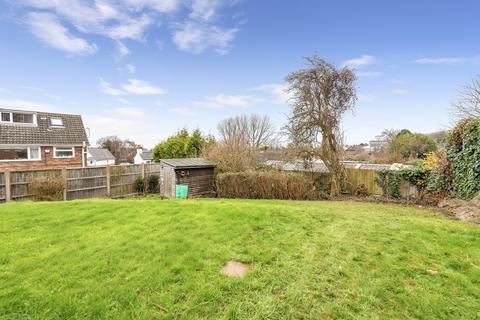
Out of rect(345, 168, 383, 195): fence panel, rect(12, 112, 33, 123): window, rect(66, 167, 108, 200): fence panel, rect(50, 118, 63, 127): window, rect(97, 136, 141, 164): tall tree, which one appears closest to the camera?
rect(66, 167, 108, 200): fence panel

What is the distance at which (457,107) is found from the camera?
10758mm

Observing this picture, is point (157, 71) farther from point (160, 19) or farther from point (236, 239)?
point (236, 239)

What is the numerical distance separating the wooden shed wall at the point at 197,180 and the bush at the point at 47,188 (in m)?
5.35

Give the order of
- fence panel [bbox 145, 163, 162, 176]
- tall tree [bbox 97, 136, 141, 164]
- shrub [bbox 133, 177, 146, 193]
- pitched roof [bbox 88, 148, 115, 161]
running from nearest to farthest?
shrub [bbox 133, 177, 146, 193], fence panel [bbox 145, 163, 162, 176], pitched roof [bbox 88, 148, 115, 161], tall tree [bbox 97, 136, 141, 164]

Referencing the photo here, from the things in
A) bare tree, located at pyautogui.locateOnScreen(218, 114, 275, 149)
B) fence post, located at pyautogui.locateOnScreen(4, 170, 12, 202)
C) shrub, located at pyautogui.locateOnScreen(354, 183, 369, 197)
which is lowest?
shrub, located at pyautogui.locateOnScreen(354, 183, 369, 197)

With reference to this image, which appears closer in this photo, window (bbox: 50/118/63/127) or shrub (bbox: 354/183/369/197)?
shrub (bbox: 354/183/369/197)

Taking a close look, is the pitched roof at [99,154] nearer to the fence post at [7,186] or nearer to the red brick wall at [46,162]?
the red brick wall at [46,162]

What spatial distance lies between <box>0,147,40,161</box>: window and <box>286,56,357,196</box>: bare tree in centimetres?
1913

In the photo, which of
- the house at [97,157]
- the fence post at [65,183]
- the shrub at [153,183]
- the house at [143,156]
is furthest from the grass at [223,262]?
the house at [143,156]

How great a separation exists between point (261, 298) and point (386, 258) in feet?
7.10

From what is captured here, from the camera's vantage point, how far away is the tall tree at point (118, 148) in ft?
170

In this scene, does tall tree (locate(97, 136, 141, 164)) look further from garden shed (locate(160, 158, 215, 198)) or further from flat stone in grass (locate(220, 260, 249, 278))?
flat stone in grass (locate(220, 260, 249, 278))

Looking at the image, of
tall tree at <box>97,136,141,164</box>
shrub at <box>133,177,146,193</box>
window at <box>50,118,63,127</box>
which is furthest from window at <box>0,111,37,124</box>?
tall tree at <box>97,136,141,164</box>

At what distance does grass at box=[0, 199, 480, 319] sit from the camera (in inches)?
94.3
